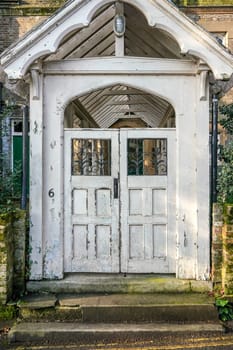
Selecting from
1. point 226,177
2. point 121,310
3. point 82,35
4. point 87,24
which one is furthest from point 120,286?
point 82,35

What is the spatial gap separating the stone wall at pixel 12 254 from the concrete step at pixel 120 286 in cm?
18

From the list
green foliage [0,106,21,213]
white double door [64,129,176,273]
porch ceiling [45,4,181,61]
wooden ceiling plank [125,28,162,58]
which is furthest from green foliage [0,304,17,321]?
wooden ceiling plank [125,28,162,58]

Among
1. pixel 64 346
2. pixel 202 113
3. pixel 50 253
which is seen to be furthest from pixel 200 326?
pixel 202 113

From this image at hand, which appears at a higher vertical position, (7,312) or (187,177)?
(187,177)

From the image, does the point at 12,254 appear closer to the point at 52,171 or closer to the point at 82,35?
the point at 52,171

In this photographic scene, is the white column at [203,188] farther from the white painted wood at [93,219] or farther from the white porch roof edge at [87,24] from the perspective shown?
the white painted wood at [93,219]

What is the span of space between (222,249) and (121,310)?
4.90 feet

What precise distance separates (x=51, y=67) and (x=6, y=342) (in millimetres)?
3302

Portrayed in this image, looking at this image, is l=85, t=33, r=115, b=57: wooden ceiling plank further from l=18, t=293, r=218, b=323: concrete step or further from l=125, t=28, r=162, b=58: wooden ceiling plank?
l=18, t=293, r=218, b=323: concrete step

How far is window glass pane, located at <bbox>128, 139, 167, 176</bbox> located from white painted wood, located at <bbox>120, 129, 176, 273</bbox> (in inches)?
3.0

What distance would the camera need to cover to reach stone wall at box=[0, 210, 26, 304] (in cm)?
443

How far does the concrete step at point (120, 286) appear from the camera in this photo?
4.67 meters

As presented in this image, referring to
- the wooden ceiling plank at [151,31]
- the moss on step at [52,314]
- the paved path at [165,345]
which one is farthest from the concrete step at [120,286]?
the wooden ceiling plank at [151,31]

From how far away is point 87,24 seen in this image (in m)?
4.38
